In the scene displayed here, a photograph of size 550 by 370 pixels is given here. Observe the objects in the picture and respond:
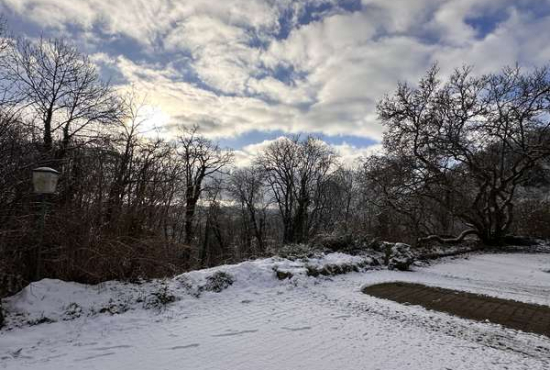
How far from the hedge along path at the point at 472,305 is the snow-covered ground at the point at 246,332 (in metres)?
0.42

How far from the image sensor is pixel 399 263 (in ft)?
34.8

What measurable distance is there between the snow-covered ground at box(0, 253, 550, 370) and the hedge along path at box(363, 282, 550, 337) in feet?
1.38

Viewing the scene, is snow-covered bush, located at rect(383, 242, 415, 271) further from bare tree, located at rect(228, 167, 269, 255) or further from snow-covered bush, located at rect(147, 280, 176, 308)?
bare tree, located at rect(228, 167, 269, 255)

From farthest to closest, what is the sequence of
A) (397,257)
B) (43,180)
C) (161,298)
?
1. (397,257)
2. (161,298)
3. (43,180)

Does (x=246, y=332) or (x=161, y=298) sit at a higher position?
(x=161, y=298)

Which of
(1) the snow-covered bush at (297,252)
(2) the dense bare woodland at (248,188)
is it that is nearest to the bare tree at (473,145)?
(2) the dense bare woodland at (248,188)

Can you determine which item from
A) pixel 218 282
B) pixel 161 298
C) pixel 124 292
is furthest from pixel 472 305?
pixel 124 292

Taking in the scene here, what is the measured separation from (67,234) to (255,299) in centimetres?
369

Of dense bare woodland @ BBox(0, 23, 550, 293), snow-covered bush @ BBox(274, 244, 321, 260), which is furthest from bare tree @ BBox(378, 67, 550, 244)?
snow-covered bush @ BBox(274, 244, 321, 260)

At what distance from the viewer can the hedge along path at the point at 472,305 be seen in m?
5.43

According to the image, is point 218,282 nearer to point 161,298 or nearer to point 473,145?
point 161,298

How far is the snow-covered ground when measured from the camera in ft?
12.9

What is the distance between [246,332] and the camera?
191 inches

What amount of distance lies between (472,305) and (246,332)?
4489 mm
